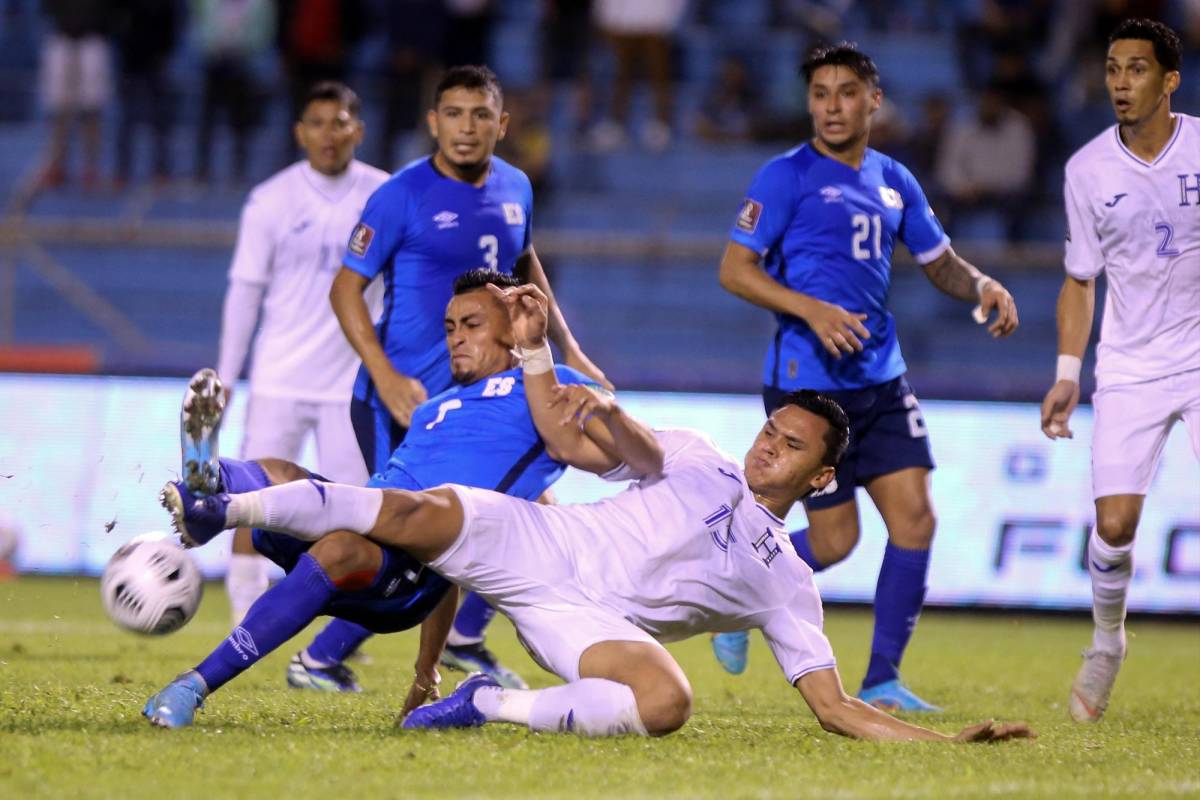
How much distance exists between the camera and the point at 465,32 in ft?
51.4

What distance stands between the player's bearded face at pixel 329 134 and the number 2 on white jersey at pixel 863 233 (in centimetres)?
279

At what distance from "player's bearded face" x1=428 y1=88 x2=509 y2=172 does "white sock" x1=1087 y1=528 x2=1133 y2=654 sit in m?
2.86

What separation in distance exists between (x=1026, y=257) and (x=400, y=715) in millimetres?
7653

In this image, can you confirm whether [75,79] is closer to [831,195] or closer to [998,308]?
[831,195]

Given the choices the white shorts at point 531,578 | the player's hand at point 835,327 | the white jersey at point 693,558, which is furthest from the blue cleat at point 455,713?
the player's hand at point 835,327

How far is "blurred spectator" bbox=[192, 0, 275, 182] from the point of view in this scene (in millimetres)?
15266

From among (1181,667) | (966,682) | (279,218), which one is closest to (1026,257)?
(1181,667)

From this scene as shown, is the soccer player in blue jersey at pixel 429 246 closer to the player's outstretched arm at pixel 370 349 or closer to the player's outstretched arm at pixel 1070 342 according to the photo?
the player's outstretched arm at pixel 370 349

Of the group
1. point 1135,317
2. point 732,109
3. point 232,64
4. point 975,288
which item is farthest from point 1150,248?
point 232,64

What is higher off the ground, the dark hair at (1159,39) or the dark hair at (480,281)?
the dark hair at (1159,39)

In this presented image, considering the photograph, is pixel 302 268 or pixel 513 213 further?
pixel 302 268

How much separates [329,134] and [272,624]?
3.99 metres

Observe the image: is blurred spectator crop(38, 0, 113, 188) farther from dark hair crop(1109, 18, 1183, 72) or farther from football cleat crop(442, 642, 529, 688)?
dark hair crop(1109, 18, 1183, 72)

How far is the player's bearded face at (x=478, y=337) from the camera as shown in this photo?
605cm
